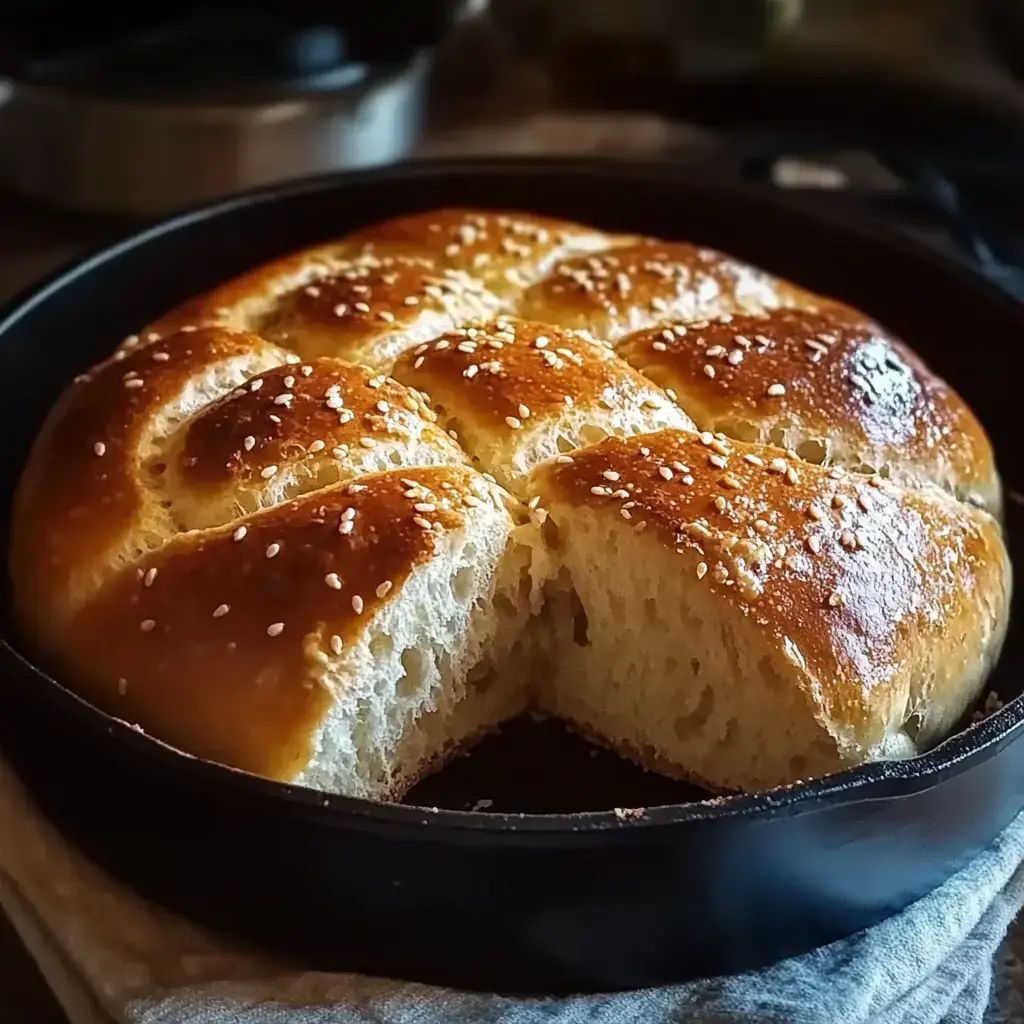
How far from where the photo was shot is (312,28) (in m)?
1.96

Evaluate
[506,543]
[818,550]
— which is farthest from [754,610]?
[506,543]

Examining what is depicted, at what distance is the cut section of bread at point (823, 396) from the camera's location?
1209 mm

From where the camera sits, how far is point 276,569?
40.0 inches

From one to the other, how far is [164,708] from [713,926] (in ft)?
1.42

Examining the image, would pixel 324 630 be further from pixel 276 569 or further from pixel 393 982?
pixel 393 982

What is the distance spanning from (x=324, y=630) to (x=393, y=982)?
25 centimetres

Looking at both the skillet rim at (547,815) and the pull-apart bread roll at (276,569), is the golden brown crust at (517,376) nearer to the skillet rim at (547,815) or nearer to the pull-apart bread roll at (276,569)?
the pull-apart bread roll at (276,569)

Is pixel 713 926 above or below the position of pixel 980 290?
below

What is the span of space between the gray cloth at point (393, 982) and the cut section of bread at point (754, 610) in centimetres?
13

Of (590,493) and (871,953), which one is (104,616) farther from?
(871,953)

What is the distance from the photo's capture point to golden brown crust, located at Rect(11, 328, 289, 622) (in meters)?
1.10

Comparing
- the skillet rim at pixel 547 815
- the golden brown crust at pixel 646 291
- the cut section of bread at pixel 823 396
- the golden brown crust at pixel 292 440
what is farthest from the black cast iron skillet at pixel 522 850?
the golden brown crust at pixel 646 291

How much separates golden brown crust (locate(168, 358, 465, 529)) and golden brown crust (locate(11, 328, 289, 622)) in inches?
1.5

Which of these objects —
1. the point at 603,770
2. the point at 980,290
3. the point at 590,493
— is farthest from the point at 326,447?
the point at 980,290
